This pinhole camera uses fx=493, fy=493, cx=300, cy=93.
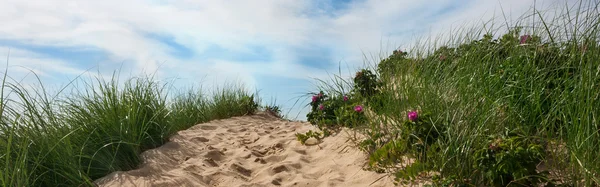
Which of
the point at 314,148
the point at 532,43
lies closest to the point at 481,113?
the point at 532,43

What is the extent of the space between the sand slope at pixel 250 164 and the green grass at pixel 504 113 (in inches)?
10.9

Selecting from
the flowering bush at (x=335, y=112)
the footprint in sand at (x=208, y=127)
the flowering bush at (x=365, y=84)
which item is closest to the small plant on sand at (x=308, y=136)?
the flowering bush at (x=335, y=112)

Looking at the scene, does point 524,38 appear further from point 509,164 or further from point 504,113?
point 509,164

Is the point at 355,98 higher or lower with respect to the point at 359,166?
higher

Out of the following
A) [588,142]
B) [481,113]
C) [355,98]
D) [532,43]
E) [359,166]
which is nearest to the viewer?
[588,142]

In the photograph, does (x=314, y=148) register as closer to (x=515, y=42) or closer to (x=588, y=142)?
(x=515, y=42)

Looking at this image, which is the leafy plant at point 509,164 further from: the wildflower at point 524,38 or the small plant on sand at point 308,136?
the small plant on sand at point 308,136

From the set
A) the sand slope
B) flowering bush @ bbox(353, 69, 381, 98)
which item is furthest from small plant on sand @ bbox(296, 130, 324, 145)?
flowering bush @ bbox(353, 69, 381, 98)

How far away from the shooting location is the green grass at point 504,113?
282 cm

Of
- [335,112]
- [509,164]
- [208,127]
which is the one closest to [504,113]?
[509,164]

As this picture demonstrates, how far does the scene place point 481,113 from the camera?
3336 mm

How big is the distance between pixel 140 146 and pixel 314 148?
1692mm

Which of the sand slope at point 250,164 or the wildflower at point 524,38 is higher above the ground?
the wildflower at point 524,38

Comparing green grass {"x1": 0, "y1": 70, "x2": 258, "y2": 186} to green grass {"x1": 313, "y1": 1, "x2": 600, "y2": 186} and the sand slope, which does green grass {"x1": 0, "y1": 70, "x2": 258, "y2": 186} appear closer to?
the sand slope
